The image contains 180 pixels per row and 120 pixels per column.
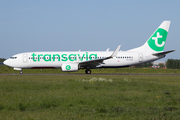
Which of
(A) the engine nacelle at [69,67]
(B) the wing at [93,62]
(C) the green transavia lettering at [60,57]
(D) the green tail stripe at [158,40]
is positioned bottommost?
(A) the engine nacelle at [69,67]

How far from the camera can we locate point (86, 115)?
7773 mm

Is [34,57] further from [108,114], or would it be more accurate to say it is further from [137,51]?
[108,114]

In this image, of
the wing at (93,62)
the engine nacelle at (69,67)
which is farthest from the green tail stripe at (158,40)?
the engine nacelle at (69,67)

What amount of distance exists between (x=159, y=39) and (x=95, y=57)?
10.2 m

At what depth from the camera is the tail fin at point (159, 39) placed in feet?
115

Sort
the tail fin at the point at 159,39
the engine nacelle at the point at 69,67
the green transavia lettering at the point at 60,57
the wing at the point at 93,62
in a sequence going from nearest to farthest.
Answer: the engine nacelle at the point at 69,67 → the wing at the point at 93,62 → the green transavia lettering at the point at 60,57 → the tail fin at the point at 159,39

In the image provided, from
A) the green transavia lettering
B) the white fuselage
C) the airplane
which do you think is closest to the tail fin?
the airplane

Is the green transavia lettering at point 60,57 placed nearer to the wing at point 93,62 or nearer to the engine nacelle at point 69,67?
the wing at point 93,62

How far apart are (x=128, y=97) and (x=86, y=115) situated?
417cm

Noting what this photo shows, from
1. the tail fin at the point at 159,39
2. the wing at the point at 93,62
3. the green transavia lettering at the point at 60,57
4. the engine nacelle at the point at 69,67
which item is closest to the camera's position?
the engine nacelle at the point at 69,67

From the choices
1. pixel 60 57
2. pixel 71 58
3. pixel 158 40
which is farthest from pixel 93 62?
pixel 158 40

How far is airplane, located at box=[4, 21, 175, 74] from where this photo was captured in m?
33.5

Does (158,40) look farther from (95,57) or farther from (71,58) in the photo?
(71,58)

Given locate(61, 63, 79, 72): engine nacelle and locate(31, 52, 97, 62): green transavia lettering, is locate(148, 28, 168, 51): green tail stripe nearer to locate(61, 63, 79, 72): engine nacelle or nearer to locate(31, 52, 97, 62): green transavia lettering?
locate(31, 52, 97, 62): green transavia lettering
